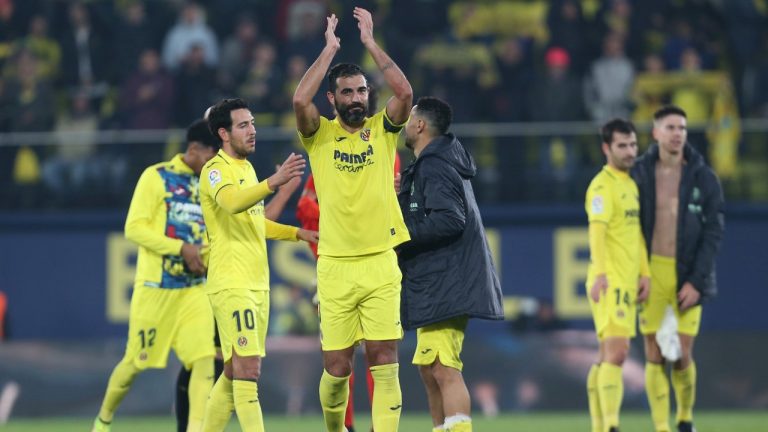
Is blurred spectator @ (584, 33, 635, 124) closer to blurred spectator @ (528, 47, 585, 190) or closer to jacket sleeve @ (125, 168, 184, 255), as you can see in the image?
blurred spectator @ (528, 47, 585, 190)

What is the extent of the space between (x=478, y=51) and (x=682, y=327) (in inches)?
264

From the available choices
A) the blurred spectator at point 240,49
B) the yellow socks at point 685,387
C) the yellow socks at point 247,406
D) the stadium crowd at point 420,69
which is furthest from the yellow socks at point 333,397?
the blurred spectator at point 240,49

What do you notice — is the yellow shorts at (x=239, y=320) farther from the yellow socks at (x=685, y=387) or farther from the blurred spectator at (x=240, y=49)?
the blurred spectator at (x=240, y=49)

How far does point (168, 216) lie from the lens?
9945 millimetres

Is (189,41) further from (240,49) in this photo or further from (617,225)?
(617,225)

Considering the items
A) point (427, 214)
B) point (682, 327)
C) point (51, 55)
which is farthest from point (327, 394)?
point (51, 55)

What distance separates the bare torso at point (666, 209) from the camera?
10.6 m

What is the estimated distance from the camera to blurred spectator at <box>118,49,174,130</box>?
1617 cm

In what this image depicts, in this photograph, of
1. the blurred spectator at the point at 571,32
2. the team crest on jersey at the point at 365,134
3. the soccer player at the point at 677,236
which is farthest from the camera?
the blurred spectator at the point at 571,32

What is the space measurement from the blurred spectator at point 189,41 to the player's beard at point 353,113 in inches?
350

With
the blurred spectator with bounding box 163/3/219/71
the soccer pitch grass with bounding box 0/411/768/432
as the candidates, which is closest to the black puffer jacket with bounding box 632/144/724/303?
the soccer pitch grass with bounding box 0/411/768/432

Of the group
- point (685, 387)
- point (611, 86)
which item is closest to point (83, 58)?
point (611, 86)

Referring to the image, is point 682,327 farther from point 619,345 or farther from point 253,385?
point 253,385

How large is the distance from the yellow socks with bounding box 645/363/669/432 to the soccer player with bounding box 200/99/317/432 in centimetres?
333
